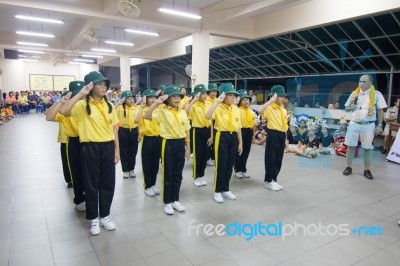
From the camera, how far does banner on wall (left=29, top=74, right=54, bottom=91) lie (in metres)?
18.2

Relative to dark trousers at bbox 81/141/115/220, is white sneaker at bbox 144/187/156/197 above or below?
below

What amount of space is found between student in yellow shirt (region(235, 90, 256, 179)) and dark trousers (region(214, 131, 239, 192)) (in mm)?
1023

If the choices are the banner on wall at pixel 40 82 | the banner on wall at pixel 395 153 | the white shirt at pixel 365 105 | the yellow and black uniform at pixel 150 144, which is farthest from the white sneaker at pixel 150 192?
the banner on wall at pixel 40 82

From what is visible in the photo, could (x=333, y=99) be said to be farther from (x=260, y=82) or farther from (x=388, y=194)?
(x=388, y=194)

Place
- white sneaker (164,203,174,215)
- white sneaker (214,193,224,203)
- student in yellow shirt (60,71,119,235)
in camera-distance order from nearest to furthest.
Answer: student in yellow shirt (60,71,119,235)
white sneaker (164,203,174,215)
white sneaker (214,193,224,203)

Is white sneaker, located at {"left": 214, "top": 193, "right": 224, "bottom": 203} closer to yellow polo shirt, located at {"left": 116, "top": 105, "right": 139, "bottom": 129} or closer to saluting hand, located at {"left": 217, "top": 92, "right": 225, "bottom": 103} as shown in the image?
saluting hand, located at {"left": 217, "top": 92, "right": 225, "bottom": 103}

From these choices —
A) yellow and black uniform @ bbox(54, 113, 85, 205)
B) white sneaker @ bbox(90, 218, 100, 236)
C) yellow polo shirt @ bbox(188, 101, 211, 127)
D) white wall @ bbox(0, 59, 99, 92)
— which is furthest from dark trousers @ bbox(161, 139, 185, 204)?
white wall @ bbox(0, 59, 99, 92)

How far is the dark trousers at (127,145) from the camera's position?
424cm

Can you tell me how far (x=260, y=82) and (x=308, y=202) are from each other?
35.1 ft

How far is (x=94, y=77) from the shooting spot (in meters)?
2.50

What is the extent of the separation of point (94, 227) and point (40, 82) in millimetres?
18896

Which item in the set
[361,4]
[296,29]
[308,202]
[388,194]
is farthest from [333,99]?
[308,202]

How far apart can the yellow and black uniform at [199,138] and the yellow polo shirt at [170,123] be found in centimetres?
103

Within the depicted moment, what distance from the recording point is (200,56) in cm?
848
